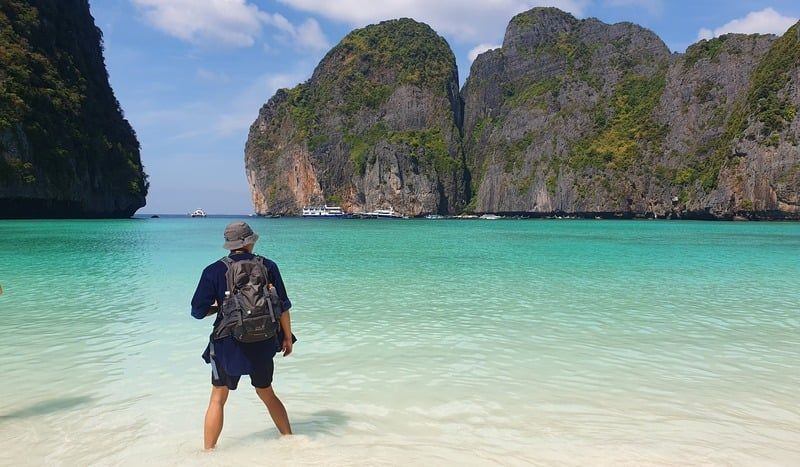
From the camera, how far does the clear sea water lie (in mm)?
4539

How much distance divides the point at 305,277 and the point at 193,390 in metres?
10.4

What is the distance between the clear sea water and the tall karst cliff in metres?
132

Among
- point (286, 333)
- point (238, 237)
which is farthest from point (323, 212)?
Result: point (238, 237)

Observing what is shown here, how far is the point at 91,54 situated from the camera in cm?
8225

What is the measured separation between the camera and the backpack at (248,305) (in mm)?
4020

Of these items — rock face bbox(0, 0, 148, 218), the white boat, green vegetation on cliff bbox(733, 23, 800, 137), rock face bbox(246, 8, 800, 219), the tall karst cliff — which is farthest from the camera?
the tall karst cliff

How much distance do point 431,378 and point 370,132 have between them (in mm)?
156178

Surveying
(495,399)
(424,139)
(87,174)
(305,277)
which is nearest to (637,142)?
(424,139)

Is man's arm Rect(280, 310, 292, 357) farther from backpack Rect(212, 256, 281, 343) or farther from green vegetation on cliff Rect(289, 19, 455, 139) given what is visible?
green vegetation on cliff Rect(289, 19, 455, 139)

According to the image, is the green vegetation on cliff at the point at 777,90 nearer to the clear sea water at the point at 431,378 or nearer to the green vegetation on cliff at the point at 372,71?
the clear sea water at the point at 431,378

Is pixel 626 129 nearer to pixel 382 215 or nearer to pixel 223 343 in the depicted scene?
pixel 382 215

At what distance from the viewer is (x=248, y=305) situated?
4012mm

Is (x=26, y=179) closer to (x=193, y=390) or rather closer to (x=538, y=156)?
(x=193, y=390)

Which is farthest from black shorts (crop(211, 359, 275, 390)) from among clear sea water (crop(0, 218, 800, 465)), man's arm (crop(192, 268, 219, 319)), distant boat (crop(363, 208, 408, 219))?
distant boat (crop(363, 208, 408, 219))
